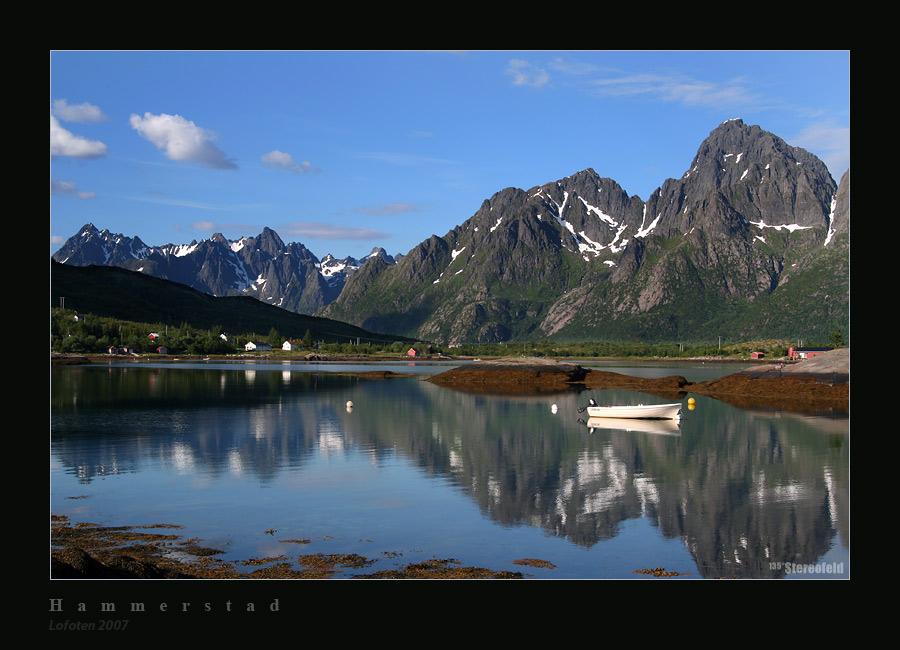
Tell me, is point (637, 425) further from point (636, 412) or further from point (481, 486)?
point (481, 486)

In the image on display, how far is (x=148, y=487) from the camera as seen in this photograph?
34375mm

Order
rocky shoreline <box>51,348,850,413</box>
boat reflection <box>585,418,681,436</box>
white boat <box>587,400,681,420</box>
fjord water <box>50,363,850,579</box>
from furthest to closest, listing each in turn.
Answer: rocky shoreline <box>51,348,850,413</box> → white boat <box>587,400,681,420</box> → boat reflection <box>585,418,681,436</box> → fjord water <box>50,363,850,579</box>

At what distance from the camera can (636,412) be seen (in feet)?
219

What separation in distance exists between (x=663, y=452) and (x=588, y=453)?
5.02m

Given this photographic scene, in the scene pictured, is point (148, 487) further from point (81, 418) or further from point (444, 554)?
point (81, 418)

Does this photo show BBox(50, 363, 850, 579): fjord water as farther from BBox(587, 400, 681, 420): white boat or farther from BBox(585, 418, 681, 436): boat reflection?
BBox(587, 400, 681, 420): white boat

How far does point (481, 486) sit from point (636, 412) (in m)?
34.5

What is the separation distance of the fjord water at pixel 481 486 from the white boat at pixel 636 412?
2374mm

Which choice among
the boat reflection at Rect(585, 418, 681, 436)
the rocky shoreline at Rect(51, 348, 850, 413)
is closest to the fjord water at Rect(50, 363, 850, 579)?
the boat reflection at Rect(585, 418, 681, 436)

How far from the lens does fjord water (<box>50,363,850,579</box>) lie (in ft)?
81.6

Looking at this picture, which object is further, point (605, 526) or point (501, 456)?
point (501, 456)

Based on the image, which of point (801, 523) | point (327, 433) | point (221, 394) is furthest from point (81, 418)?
point (801, 523)

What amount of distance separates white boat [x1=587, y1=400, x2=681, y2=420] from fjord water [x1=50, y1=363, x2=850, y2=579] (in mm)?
2374

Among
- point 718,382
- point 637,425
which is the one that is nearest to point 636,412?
point 637,425
